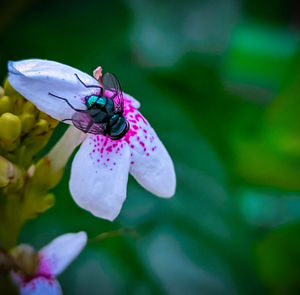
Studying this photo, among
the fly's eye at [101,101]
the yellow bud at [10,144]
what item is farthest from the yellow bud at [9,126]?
the fly's eye at [101,101]

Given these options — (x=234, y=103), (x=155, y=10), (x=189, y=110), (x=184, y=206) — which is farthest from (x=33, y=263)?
(x=155, y=10)

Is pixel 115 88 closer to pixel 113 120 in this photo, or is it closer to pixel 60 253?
pixel 113 120

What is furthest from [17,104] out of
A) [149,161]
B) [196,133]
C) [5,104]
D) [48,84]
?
[196,133]

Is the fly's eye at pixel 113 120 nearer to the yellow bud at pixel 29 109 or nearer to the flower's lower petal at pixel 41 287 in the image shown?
the yellow bud at pixel 29 109

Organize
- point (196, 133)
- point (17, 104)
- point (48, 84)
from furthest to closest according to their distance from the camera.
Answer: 1. point (196, 133)
2. point (17, 104)
3. point (48, 84)

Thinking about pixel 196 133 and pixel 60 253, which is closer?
pixel 60 253

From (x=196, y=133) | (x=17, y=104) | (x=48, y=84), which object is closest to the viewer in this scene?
(x=48, y=84)
